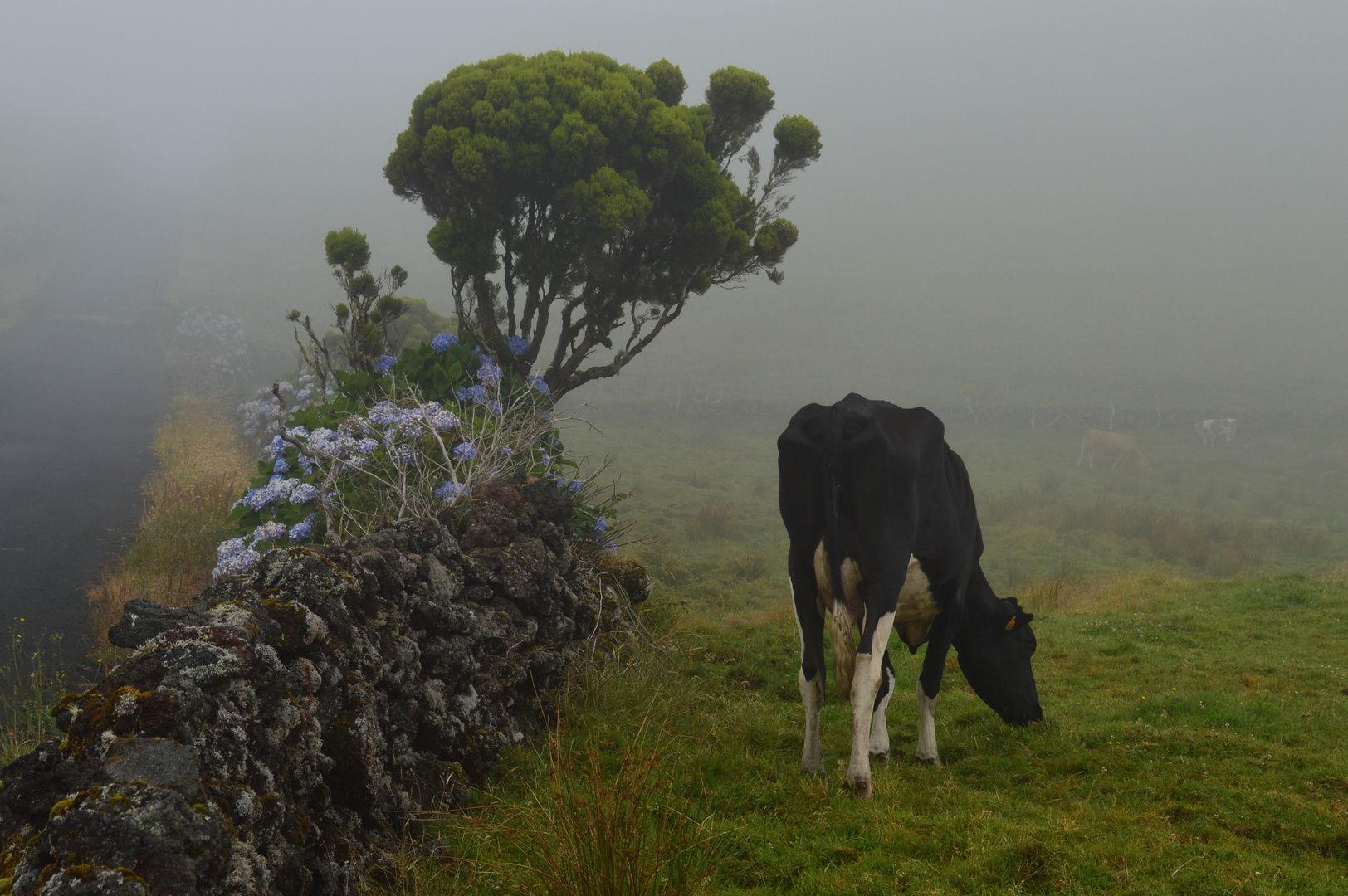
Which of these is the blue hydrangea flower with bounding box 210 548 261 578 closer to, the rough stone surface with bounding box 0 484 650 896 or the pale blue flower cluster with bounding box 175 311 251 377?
the rough stone surface with bounding box 0 484 650 896

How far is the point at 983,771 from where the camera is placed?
217 inches

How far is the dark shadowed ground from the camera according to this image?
9250mm

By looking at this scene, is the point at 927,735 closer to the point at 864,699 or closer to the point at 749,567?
the point at 864,699

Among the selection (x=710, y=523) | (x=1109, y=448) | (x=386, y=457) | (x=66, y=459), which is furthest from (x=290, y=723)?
(x=1109, y=448)

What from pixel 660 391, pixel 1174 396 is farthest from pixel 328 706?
pixel 1174 396

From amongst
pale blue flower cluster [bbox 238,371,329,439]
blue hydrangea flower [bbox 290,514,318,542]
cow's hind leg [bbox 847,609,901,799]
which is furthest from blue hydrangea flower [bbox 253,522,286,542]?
pale blue flower cluster [bbox 238,371,329,439]

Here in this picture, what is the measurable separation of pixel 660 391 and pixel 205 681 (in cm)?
4051

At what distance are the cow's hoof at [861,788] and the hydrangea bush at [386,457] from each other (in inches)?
160

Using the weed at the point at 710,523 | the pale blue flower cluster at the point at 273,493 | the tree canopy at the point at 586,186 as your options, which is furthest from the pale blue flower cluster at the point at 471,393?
the weed at the point at 710,523

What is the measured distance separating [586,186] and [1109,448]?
92.1ft

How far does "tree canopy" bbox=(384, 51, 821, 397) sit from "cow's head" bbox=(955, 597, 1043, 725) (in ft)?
20.9

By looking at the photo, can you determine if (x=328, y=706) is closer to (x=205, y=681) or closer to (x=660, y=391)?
(x=205, y=681)

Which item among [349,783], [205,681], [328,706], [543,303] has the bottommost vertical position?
[349,783]

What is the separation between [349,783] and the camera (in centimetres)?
371
